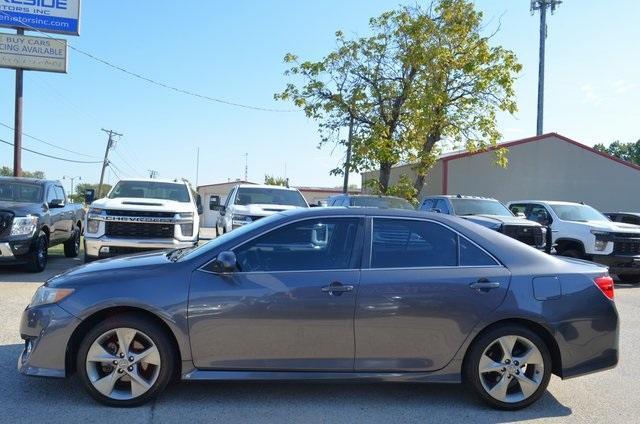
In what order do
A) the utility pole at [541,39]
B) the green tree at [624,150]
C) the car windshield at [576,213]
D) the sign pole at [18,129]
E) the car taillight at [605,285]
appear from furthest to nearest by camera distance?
1. the green tree at [624,150]
2. the utility pole at [541,39]
3. the sign pole at [18,129]
4. the car windshield at [576,213]
5. the car taillight at [605,285]

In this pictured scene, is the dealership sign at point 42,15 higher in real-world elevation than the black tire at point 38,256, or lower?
higher

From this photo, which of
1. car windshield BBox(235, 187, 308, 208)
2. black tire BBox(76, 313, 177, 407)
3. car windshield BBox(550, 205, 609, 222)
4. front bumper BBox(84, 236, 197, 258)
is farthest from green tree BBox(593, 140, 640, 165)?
black tire BBox(76, 313, 177, 407)

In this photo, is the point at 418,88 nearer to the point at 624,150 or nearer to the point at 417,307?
the point at 417,307

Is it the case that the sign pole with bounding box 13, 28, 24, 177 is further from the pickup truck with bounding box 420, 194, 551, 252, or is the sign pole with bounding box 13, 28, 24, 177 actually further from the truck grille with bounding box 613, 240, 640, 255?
the truck grille with bounding box 613, 240, 640, 255

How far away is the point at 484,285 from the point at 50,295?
3.36 m

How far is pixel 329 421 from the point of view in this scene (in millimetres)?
4145

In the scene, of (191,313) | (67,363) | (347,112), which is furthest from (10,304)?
(347,112)

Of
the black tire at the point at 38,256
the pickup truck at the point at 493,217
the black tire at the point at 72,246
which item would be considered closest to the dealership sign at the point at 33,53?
the black tire at the point at 72,246

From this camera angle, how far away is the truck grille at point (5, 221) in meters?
9.53

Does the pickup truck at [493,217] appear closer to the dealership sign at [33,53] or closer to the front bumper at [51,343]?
the front bumper at [51,343]

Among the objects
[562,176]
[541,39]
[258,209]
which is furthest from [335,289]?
[541,39]

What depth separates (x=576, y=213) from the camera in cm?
1380

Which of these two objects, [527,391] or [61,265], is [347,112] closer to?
[61,265]

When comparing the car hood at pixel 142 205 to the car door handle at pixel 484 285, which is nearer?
the car door handle at pixel 484 285
